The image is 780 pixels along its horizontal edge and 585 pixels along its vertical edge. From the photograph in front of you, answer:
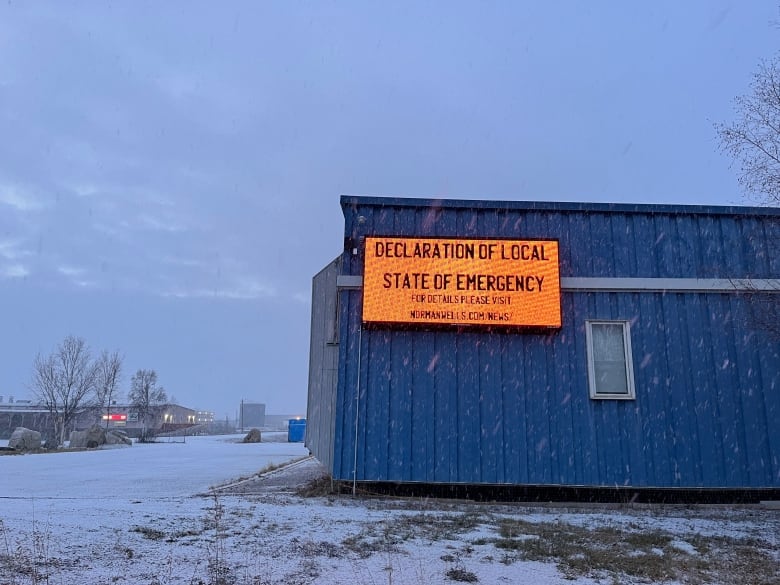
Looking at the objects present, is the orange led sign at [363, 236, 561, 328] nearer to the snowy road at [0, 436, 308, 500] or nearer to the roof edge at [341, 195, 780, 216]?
the roof edge at [341, 195, 780, 216]

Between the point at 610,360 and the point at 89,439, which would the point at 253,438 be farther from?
the point at 610,360

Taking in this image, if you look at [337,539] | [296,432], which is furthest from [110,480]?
[296,432]

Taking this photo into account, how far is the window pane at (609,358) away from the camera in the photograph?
10.0 meters

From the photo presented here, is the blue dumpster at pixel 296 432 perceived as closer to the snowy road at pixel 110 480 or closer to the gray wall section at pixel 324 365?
the snowy road at pixel 110 480

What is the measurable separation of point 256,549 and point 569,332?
6985 mm

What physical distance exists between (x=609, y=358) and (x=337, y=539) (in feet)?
21.6

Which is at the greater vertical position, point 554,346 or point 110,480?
point 554,346

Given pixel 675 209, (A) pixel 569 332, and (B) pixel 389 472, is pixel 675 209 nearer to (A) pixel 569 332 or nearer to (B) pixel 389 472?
(A) pixel 569 332

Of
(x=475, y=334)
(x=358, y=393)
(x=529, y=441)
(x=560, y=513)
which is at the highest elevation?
(x=475, y=334)

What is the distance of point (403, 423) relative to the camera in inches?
384

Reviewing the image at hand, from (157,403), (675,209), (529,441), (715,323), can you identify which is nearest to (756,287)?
(715,323)

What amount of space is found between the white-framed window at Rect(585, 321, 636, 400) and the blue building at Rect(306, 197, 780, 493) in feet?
0.09

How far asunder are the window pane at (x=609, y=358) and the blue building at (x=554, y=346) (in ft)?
0.09

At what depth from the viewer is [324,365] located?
37.3 ft
